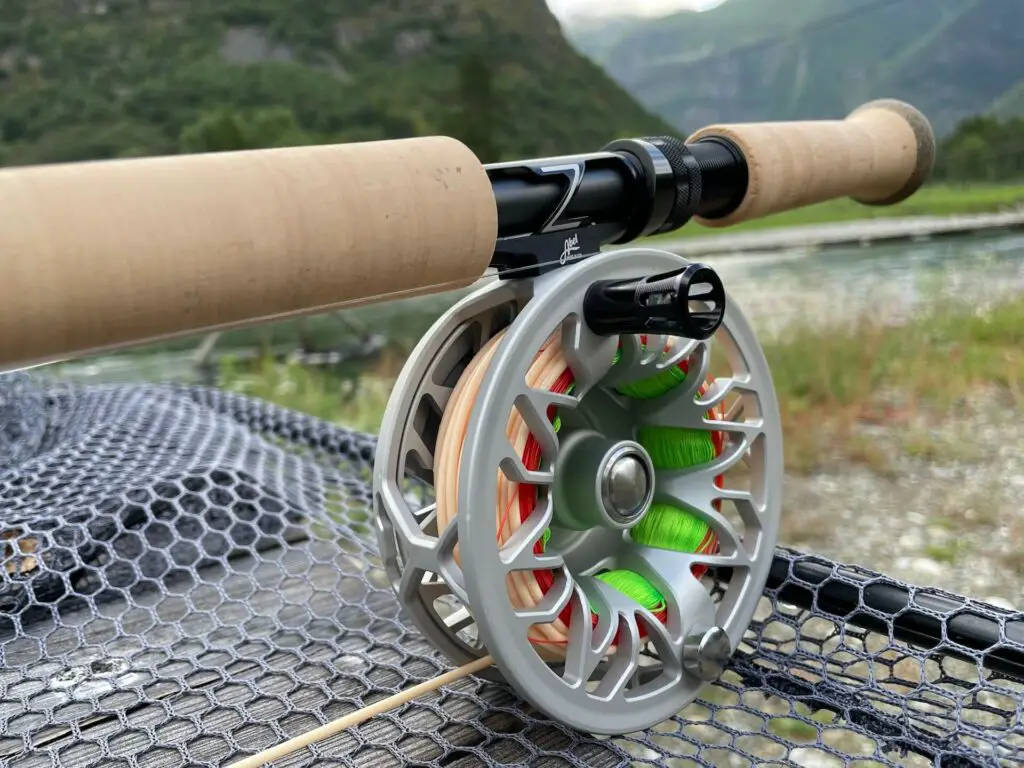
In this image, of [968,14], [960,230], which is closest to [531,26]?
[968,14]

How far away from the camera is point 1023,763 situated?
0.71 meters

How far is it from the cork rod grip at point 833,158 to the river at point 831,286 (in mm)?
2121

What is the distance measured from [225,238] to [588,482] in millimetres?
348

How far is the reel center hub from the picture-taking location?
709mm

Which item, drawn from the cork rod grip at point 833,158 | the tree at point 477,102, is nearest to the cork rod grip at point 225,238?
the cork rod grip at point 833,158

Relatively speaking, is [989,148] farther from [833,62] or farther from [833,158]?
[833,158]

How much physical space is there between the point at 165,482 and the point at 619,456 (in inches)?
27.7

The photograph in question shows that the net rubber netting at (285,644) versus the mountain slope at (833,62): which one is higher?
the mountain slope at (833,62)

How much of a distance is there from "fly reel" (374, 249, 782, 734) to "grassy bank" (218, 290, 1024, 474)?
1.95 metres

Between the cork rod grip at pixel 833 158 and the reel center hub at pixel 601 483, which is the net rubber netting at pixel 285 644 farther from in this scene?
the cork rod grip at pixel 833 158

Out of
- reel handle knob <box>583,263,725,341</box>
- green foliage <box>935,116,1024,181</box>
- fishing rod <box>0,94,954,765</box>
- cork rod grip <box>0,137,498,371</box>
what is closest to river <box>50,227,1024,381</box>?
green foliage <box>935,116,1024,181</box>

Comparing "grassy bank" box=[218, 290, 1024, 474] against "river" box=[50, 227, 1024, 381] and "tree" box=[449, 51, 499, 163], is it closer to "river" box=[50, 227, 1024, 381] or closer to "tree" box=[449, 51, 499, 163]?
"river" box=[50, 227, 1024, 381]

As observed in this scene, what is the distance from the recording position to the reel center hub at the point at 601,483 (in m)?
0.71

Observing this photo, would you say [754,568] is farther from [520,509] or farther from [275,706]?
[275,706]
